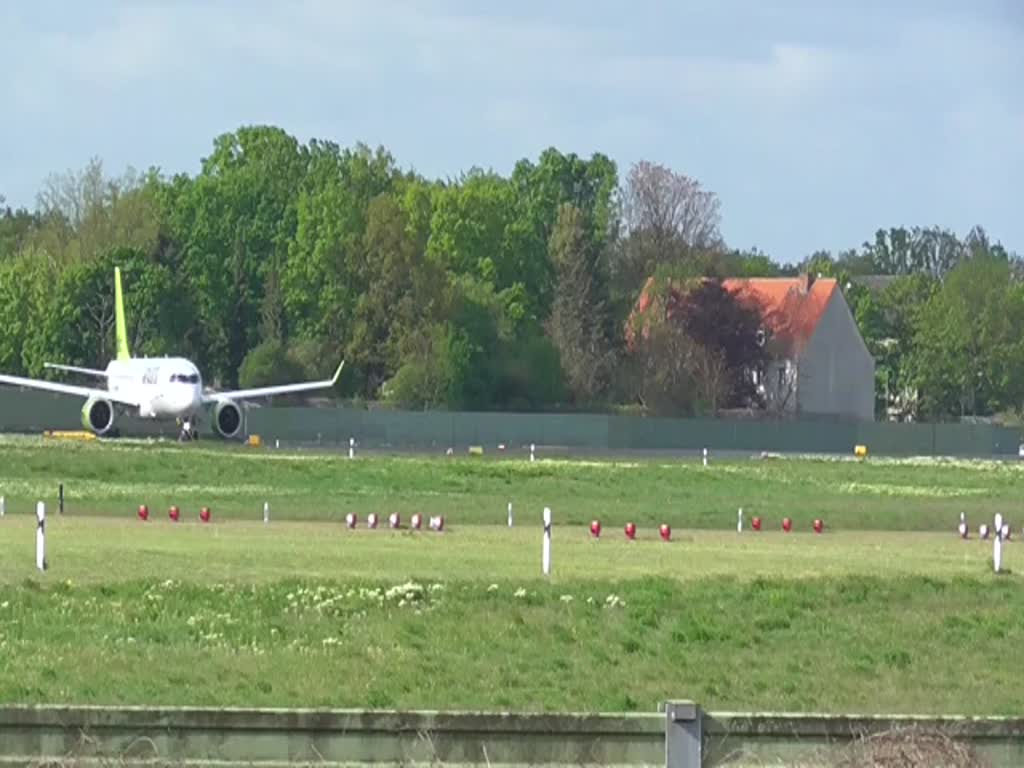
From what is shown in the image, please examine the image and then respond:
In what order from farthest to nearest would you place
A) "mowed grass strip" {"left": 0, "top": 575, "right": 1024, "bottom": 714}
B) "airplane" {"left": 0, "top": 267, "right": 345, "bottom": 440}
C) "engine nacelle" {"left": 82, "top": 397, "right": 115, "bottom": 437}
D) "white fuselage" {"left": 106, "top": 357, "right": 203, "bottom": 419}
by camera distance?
"engine nacelle" {"left": 82, "top": 397, "right": 115, "bottom": 437}, "airplane" {"left": 0, "top": 267, "right": 345, "bottom": 440}, "white fuselage" {"left": 106, "top": 357, "right": 203, "bottom": 419}, "mowed grass strip" {"left": 0, "top": 575, "right": 1024, "bottom": 714}

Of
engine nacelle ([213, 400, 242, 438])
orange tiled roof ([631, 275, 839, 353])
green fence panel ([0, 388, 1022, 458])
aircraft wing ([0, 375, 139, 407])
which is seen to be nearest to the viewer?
engine nacelle ([213, 400, 242, 438])

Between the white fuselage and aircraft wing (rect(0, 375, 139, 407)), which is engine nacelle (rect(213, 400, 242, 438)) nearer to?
the white fuselage

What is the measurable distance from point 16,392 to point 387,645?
8196 centimetres

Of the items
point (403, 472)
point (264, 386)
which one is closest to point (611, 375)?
point (264, 386)

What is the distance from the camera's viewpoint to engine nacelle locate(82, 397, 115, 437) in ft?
296

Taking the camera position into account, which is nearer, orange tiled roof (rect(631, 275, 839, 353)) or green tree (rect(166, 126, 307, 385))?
green tree (rect(166, 126, 307, 385))

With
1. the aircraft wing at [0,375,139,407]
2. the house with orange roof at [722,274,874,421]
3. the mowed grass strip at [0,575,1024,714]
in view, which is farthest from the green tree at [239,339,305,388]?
the mowed grass strip at [0,575,1024,714]

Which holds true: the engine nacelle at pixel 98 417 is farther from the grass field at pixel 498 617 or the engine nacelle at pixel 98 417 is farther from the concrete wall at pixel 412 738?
the concrete wall at pixel 412 738

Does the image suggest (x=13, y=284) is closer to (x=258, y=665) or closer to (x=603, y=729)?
(x=258, y=665)

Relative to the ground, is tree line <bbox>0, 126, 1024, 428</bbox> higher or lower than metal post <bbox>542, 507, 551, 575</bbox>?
higher

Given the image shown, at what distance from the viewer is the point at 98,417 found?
90625 mm

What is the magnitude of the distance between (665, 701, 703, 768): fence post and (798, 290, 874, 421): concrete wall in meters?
122

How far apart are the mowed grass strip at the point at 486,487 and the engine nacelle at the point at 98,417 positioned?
253 inches

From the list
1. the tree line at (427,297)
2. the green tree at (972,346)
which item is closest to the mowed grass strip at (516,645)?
the tree line at (427,297)
